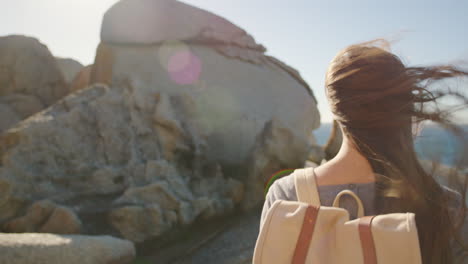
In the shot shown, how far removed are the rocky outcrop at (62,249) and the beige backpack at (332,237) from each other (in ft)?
7.66

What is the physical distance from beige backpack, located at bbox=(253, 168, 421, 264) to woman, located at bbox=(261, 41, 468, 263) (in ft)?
0.49

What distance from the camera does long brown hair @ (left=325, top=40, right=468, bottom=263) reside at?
109 centimetres

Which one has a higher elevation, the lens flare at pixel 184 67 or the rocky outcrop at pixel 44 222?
the lens flare at pixel 184 67

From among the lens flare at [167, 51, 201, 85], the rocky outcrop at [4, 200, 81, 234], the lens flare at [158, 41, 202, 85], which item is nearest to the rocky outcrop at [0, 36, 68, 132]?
the lens flare at [158, 41, 202, 85]

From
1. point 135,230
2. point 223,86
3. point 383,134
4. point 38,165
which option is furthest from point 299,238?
point 223,86

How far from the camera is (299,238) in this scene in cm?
101

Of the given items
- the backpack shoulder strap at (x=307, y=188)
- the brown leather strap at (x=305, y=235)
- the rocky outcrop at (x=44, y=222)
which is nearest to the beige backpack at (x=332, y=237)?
the brown leather strap at (x=305, y=235)

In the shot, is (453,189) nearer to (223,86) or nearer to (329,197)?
(329,197)

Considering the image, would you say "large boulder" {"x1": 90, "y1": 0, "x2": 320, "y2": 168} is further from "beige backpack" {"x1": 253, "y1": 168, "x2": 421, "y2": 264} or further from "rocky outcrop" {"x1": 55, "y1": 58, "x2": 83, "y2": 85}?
"beige backpack" {"x1": 253, "y1": 168, "x2": 421, "y2": 264}

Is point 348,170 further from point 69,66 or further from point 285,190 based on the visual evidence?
point 69,66

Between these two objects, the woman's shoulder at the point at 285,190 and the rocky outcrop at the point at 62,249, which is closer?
the woman's shoulder at the point at 285,190

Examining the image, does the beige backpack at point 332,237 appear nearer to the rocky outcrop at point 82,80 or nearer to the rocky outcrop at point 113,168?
the rocky outcrop at point 113,168

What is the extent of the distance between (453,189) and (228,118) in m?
4.80

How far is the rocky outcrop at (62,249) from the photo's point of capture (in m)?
2.63
